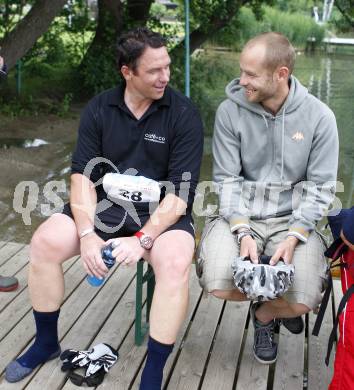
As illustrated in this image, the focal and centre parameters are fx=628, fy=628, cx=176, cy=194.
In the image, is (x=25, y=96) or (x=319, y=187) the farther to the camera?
(x=25, y=96)

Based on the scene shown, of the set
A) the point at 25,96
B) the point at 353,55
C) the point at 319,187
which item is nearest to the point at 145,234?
the point at 319,187

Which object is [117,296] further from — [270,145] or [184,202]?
[270,145]

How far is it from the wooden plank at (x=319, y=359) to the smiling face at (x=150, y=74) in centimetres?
125

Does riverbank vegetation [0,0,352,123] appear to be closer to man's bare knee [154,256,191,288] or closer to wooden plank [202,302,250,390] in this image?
wooden plank [202,302,250,390]

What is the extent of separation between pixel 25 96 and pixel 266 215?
6903 millimetres

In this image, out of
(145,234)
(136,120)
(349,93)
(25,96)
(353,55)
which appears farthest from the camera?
(353,55)

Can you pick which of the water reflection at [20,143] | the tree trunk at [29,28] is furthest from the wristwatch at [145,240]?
the tree trunk at [29,28]

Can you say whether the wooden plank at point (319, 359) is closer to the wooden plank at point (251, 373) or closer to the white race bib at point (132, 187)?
the wooden plank at point (251, 373)

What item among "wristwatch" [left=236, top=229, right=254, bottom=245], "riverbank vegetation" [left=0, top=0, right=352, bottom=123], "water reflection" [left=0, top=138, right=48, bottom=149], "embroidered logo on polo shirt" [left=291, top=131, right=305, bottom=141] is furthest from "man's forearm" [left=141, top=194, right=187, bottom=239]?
"riverbank vegetation" [left=0, top=0, right=352, bottom=123]

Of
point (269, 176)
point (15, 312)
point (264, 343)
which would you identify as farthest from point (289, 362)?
point (15, 312)

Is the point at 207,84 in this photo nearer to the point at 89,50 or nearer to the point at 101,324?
the point at 89,50

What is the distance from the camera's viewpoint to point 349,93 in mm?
11430

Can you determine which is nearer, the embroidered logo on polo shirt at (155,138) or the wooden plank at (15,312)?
the embroidered logo on polo shirt at (155,138)

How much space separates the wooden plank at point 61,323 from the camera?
2594 mm
